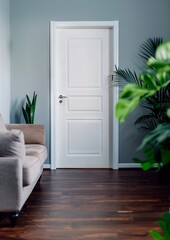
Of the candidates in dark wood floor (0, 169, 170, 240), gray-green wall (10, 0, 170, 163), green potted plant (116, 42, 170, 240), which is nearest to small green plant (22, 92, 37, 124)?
gray-green wall (10, 0, 170, 163)

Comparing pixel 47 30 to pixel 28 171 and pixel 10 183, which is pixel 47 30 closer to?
pixel 28 171

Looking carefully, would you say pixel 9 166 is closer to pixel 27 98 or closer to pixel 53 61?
pixel 27 98

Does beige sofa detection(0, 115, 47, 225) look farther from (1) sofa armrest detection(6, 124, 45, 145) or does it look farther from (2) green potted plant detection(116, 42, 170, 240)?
(2) green potted plant detection(116, 42, 170, 240)

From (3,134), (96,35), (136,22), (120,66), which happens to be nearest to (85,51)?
(96,35)

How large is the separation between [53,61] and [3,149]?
226cm

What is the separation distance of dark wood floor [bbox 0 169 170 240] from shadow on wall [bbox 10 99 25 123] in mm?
950

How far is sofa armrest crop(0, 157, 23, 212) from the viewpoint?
7.02 ft

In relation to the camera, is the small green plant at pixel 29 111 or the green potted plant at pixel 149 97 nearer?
the green potted plant at pixel 149 97

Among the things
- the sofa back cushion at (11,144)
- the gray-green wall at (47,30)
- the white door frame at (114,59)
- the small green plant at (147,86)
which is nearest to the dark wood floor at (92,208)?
the white door frame at (114,59)

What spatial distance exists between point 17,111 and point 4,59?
749 millimetres

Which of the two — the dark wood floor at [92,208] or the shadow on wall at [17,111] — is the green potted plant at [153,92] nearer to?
the dark wood floor at [92,208]

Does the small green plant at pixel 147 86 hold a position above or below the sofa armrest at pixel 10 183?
above

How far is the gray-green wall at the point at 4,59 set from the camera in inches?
151

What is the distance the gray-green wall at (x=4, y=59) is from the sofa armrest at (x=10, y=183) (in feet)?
5.85
